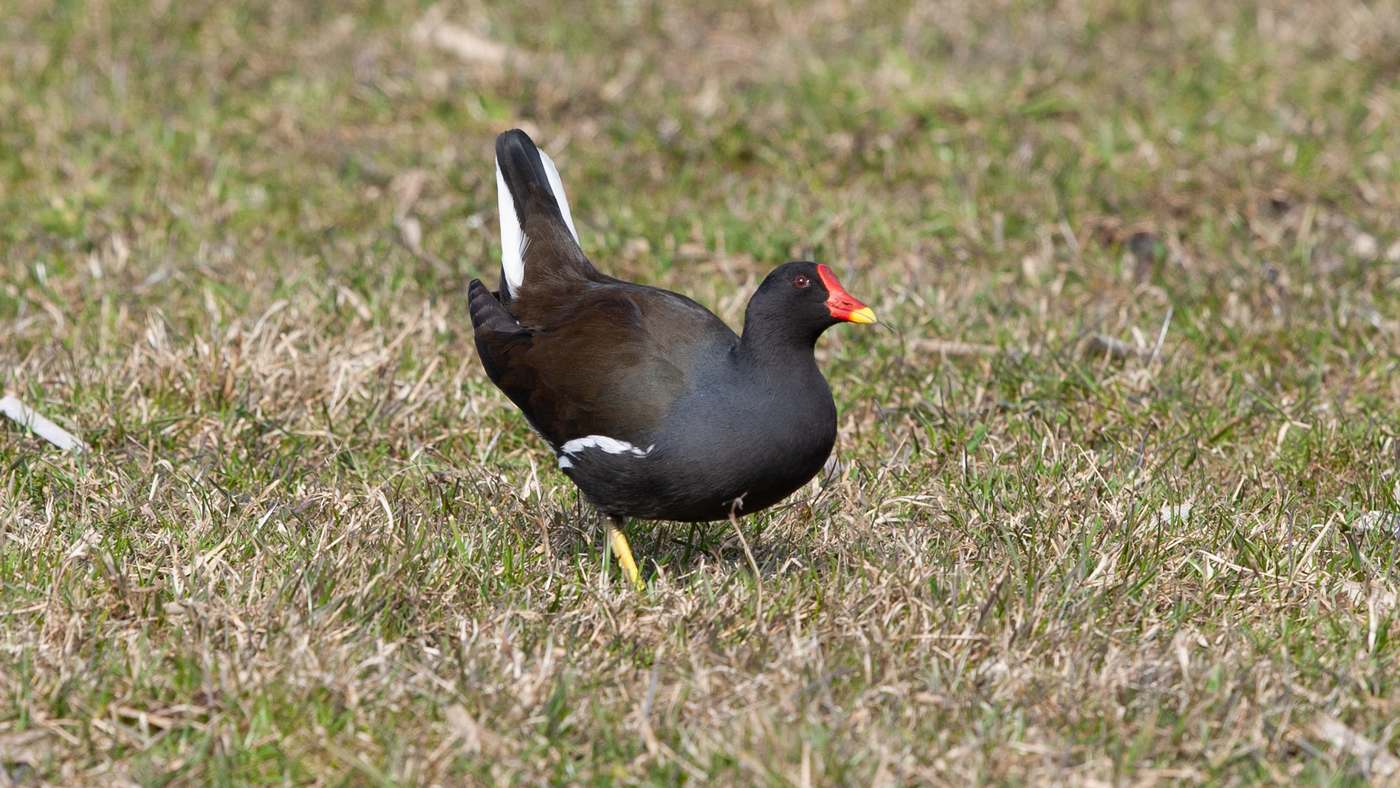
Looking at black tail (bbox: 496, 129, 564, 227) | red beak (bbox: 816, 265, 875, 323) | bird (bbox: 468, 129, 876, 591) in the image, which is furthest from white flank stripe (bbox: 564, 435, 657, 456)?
black tail (bbox: 496, 129, 564, 227)

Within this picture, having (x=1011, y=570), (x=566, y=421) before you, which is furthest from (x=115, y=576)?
(x=1011, y=570)

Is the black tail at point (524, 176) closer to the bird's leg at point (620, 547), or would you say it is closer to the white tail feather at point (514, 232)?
the white tail feather at point (514, 232)

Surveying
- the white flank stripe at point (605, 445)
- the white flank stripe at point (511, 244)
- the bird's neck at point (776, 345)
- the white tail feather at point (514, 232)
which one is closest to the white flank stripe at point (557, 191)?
the white tail feather at point (514, 232)

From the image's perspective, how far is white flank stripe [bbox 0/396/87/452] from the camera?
201 inches

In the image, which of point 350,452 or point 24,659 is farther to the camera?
point 350,452

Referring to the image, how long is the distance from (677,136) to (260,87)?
2181mm

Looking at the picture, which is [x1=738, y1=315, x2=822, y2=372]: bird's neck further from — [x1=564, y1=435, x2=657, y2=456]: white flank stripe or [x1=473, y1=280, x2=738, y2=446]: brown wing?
[x1=564, y1=435, x2=657, y2=456]: white flank stripe

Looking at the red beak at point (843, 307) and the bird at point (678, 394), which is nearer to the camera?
the bird at point (678, 394)

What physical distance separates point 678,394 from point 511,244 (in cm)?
114

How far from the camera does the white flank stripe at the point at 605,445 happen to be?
13.6 ft

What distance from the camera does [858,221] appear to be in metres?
7.05

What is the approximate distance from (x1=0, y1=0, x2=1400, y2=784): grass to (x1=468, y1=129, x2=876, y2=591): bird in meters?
0.26

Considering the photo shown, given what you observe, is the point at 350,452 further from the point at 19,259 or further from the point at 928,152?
the point at 928,152

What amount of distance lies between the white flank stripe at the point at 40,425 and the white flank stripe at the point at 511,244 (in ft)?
4.46
